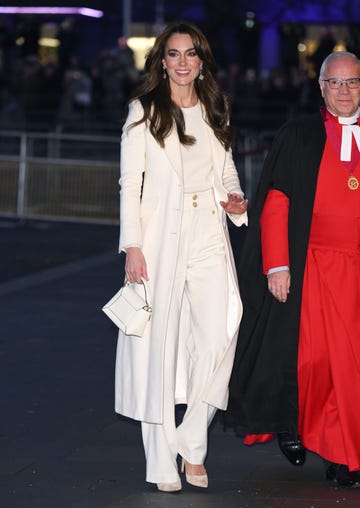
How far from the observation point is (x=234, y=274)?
6.18m

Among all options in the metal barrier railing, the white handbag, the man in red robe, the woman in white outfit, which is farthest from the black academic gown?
the metal barrier railing

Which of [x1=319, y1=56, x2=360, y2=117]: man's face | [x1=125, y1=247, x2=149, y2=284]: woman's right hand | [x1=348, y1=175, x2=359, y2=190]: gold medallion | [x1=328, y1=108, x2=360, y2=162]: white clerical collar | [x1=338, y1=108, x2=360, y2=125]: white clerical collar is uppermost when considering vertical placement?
[x1=319, y1=56, x2=360, y2=117]: man's face

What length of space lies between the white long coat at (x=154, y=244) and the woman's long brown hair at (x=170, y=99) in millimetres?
51

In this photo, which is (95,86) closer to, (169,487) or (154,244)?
(154,244)

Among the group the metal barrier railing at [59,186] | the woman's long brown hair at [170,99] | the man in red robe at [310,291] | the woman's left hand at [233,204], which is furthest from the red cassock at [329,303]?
the metal barrier railing at [59,186]

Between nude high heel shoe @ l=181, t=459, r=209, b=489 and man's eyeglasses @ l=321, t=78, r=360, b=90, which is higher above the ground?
man's eyeglasses @ l=321, t=78, r=360, b=90

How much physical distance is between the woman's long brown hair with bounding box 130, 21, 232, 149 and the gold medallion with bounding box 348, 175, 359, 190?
0.56 metres

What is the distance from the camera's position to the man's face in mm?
6191

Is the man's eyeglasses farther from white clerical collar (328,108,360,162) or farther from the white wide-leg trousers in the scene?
the white wide-leg trousers

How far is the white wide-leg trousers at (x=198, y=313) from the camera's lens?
20.1 feet

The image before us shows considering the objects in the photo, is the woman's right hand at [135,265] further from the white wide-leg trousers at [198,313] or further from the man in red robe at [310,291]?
the man in red robe at [310,291]

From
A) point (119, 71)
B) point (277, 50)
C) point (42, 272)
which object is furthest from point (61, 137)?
point (277, 50)

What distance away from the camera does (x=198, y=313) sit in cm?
616

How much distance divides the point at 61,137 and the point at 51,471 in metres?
13.2
